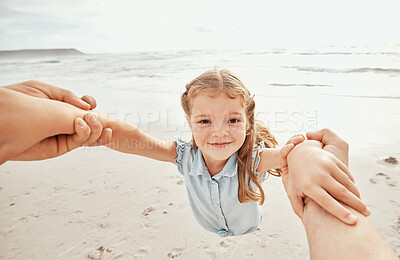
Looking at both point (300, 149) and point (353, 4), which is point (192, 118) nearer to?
point (300, 149)

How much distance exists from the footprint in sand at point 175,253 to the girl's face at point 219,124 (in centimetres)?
113

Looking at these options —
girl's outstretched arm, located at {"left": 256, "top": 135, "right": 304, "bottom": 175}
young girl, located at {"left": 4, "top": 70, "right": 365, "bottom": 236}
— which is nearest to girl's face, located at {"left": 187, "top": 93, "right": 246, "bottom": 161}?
young girl, located at {"left": 4, "top": 70, "right": 365, "bottom": 236}

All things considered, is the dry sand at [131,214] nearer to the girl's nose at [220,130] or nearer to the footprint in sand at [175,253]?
the footprint in sand at [175,253]

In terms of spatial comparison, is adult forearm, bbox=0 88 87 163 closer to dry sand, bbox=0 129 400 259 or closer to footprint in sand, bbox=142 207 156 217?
dry sand, bbox=0 129 400 259

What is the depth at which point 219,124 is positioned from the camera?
1.89m

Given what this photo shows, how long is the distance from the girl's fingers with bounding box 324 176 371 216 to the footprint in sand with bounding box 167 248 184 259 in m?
1.85

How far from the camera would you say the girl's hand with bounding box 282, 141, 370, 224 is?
3.30ft

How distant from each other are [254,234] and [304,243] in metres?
0.46

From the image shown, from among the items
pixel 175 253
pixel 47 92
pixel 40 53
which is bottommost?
pixel 175 253

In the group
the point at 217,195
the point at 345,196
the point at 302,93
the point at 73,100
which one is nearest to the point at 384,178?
the point at 217,195

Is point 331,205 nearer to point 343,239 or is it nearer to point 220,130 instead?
point 343,239

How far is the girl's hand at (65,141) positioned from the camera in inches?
56.7

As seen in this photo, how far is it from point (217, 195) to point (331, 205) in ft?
4.14

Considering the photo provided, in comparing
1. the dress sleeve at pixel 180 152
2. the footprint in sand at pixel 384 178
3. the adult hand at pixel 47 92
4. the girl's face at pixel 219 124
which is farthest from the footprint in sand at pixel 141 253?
the footprint in sand at pixel 384 178
